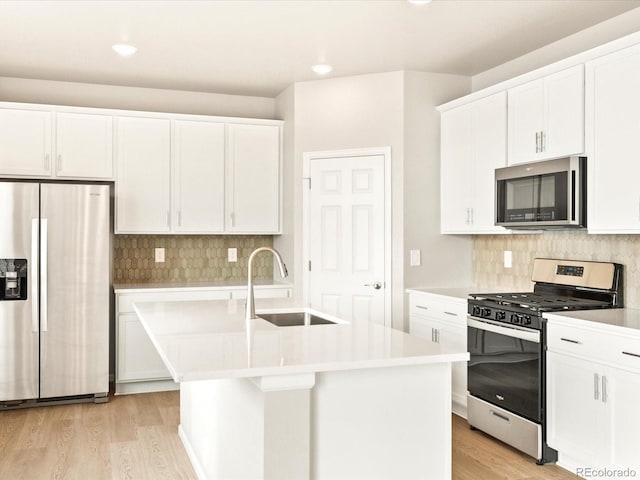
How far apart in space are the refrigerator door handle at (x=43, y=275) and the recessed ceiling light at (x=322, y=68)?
233cm

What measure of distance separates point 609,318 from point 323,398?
5.79ft

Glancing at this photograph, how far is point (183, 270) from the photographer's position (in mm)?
5707

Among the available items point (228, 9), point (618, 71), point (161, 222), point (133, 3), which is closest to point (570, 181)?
point (618, 71)

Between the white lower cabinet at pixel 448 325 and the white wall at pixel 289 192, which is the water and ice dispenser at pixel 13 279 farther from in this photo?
the white lower cabinet at pixel 448 325

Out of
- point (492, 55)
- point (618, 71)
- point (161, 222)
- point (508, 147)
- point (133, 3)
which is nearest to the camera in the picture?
point (618, 71)

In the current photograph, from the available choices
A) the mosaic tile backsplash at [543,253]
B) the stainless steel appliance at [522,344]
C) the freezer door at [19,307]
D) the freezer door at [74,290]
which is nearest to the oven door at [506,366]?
the stainless steel appliance at [522,344]

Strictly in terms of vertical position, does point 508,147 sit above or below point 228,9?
below

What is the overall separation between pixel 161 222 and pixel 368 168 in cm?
181

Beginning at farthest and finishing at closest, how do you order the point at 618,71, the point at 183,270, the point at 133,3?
1. the point at 183,270
2. the point at 133,3
3. the point at 618,71

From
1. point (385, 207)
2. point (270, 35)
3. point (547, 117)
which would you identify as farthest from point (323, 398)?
point (385, 207)

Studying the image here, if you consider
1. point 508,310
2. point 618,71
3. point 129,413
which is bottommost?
point 129,413

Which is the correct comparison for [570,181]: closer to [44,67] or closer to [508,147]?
[508,147]

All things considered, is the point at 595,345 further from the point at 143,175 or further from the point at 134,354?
the point at 143,175

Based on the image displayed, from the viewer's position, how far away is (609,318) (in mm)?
3271
